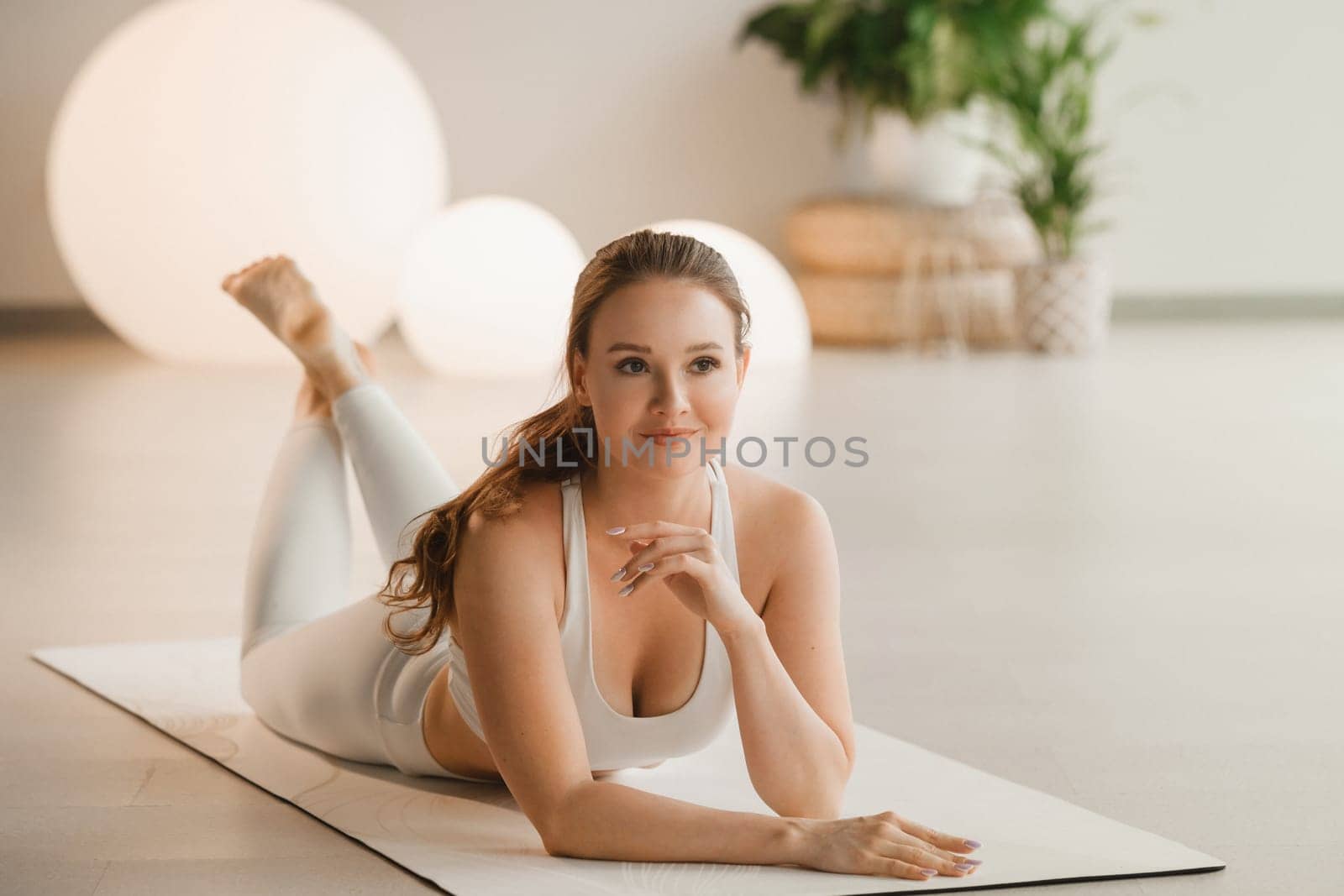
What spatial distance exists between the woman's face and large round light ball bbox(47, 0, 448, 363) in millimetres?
3417

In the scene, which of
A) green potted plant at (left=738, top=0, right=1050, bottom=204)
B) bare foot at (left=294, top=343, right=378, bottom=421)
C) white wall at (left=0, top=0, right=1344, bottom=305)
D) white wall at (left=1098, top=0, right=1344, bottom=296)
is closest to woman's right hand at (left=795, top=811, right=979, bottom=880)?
bare foot at (left=294, top=343, right=378, bottom=421)

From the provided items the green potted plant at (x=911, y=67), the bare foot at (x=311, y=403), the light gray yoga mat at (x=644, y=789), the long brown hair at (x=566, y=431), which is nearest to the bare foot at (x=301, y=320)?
the bare foot at (x=311, y=403)

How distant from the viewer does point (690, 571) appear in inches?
59.7

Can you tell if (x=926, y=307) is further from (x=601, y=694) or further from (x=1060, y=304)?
(x=601, y=694)

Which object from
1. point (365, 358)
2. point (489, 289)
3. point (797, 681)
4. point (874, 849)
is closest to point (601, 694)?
point (797, 681)

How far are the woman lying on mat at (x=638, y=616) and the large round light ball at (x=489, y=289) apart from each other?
10.1ft

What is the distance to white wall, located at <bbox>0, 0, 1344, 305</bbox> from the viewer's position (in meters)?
5.98

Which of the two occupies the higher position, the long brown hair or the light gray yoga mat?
the long brown hair

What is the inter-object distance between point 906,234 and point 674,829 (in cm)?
424

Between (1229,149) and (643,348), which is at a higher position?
(1229,149)

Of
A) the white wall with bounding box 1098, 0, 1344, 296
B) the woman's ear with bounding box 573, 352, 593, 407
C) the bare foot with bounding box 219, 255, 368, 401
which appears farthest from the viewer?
the white wall with bounding box 1098, 0, 1344, 296

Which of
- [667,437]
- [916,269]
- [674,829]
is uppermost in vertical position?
[916,269]

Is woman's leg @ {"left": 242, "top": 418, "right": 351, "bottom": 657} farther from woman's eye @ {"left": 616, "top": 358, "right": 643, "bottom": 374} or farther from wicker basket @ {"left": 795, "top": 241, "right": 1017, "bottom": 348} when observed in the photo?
wicker basket @ {"left": 795, "top": 241, "right": 1017, "bottom": 348}

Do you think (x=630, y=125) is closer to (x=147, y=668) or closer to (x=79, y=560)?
(x=79, y=560)
